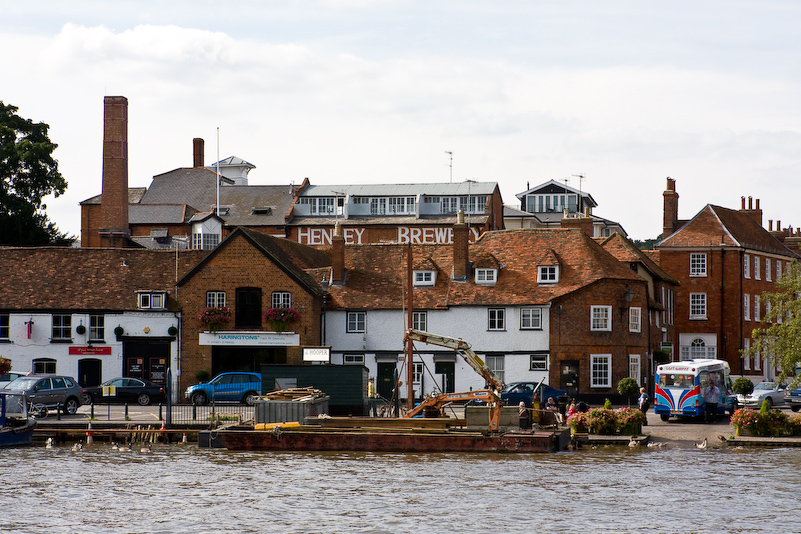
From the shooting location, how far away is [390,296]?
5981cm

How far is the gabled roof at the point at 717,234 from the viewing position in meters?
76.4

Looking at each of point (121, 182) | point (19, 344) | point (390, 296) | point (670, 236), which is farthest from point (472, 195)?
point (19, 344)

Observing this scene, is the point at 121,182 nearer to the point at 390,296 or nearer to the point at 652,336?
the point at 390,296

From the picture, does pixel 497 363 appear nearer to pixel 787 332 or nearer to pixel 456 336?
pixel 456 336

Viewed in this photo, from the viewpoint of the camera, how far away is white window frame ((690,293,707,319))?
76750mm

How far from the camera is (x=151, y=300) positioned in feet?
197

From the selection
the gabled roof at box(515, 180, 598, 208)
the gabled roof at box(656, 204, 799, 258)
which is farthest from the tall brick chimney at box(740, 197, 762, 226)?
the gabled roof at box(515, 180, 598, 208)

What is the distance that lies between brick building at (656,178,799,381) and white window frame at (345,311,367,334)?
27.5 meters

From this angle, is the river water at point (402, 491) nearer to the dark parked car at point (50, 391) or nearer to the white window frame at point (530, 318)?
the dark parked car at point (50, 391)

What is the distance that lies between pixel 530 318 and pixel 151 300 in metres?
20.8

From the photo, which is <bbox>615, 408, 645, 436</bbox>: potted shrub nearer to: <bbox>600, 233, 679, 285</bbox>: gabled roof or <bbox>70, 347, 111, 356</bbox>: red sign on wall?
<bbox>600, 233, 679, 285</bbox>: gabled roof

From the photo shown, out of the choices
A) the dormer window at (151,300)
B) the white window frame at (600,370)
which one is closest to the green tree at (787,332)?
the white window frame at (600,370)

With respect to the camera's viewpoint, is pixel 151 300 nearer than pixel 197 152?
Yes

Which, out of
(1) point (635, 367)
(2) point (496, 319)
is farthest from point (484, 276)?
(1) point (635, 367)
